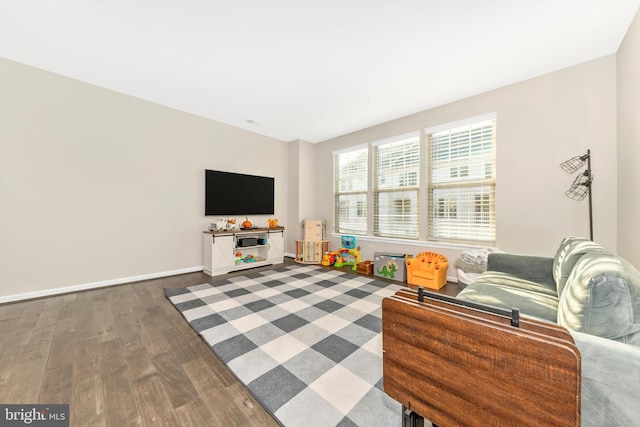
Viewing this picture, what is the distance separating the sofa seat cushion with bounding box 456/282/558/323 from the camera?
4.84 feet

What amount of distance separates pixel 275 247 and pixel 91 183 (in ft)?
9.56

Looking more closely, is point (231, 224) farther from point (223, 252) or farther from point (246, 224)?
point (223, 252)

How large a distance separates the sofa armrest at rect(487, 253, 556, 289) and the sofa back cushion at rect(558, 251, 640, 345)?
128cm

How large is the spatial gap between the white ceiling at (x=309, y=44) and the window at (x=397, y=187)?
0.91 metres

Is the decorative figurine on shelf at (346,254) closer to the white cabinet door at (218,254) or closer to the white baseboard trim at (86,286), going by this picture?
the white cabinet door at (218,254)

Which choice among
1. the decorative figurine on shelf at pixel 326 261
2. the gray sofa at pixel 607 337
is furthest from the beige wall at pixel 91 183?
the gray sofa at pixel 607 337

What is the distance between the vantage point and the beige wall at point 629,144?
198 cm

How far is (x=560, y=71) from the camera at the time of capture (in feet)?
9.00

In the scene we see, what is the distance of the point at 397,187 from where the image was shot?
4.22 m

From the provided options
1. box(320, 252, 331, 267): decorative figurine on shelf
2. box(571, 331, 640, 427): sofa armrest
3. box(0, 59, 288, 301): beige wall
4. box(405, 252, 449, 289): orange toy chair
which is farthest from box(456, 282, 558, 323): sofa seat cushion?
box(0, 59, 288, 301): beige wall

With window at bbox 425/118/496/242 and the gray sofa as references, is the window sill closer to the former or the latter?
window at bbox 425/118/496/242

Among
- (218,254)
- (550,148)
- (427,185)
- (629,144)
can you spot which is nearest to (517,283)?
(629,144)

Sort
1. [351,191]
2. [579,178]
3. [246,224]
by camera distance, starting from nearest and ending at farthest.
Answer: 1. [579,178]
2. [246,224]
3. [351,191]

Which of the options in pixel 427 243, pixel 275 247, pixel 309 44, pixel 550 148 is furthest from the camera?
pixel 275 247
